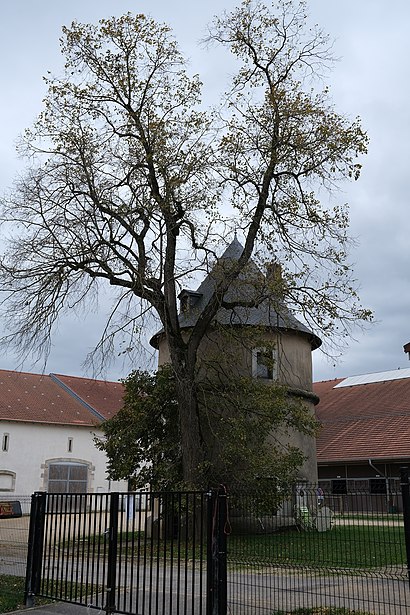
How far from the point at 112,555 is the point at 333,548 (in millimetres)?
2805

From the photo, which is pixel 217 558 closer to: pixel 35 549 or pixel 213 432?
pixel 35 549

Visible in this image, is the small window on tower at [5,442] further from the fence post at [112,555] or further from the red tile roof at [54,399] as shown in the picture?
the fence post at [112,555]

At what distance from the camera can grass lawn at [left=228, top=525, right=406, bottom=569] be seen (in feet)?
27.2

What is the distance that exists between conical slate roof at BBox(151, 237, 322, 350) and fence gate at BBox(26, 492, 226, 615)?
34.2 feet

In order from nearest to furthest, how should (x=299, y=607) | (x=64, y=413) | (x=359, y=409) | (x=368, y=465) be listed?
(x=299, y=607) < (x=368, y=465) < (x=359, y=409) < (x=64, y=413)

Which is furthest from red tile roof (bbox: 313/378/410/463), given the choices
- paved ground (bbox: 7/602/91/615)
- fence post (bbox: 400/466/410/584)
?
fence post (bbox: 400/466/410/584)

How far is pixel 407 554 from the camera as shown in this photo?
7867mm

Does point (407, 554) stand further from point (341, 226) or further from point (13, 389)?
point (13, 389)

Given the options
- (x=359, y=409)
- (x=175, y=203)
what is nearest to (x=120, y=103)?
(x=175, y=203)

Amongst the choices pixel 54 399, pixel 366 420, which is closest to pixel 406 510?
pixel 366 420

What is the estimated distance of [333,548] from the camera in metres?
8.41

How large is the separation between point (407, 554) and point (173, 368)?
14.4 m

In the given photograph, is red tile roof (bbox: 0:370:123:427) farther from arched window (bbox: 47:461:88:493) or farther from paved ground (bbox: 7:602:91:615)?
paved ground (bbox: 7:602:91:615)

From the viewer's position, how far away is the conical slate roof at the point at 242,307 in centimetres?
2042
